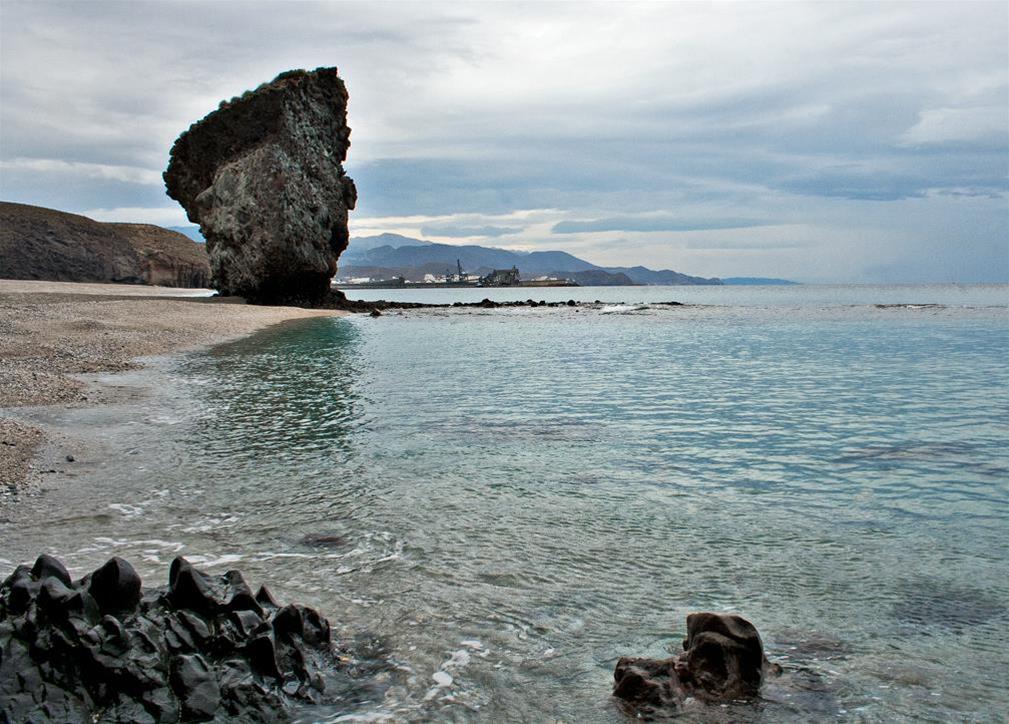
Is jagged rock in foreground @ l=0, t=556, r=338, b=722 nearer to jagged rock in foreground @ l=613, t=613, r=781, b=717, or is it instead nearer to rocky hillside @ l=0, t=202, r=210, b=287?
jagged rock in foreground @ l=613, t=613, r=781, b=717

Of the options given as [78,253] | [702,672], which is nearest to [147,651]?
[702,672]

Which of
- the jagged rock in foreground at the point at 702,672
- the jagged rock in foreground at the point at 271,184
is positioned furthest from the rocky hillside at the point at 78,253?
the jagged rock in foreground at the point at 702,672

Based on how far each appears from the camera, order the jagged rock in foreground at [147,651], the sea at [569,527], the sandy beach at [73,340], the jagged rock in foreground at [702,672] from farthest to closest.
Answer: the sandy beach at [73,340], the sea at [569,527], the jagged rock in foreground at [702,672], the jagged rock in foreground at [147,651]

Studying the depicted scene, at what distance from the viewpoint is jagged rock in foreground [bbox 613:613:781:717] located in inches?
175

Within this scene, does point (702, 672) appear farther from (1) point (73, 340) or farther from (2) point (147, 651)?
(1) point (73, 340)

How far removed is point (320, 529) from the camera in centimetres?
771

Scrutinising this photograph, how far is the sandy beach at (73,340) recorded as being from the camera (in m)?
11.1

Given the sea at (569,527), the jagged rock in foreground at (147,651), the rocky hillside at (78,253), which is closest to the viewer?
the jagged rock in foreground at (147,651)

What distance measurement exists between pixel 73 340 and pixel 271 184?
Result: 2931 centimetres

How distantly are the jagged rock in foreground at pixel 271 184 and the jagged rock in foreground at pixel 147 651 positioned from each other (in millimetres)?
48429

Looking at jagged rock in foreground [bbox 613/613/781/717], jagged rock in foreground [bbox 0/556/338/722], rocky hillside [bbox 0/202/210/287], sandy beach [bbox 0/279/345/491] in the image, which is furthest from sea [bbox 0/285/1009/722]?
rocky hillside [bbox 0/202/210/287]

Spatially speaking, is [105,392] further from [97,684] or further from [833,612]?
[833,612]

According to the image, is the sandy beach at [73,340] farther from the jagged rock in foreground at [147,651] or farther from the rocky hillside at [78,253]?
the rocky hillside at [78,253]

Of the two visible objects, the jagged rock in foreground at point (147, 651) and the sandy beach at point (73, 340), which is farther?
the sandy beach at point (73, 340)
